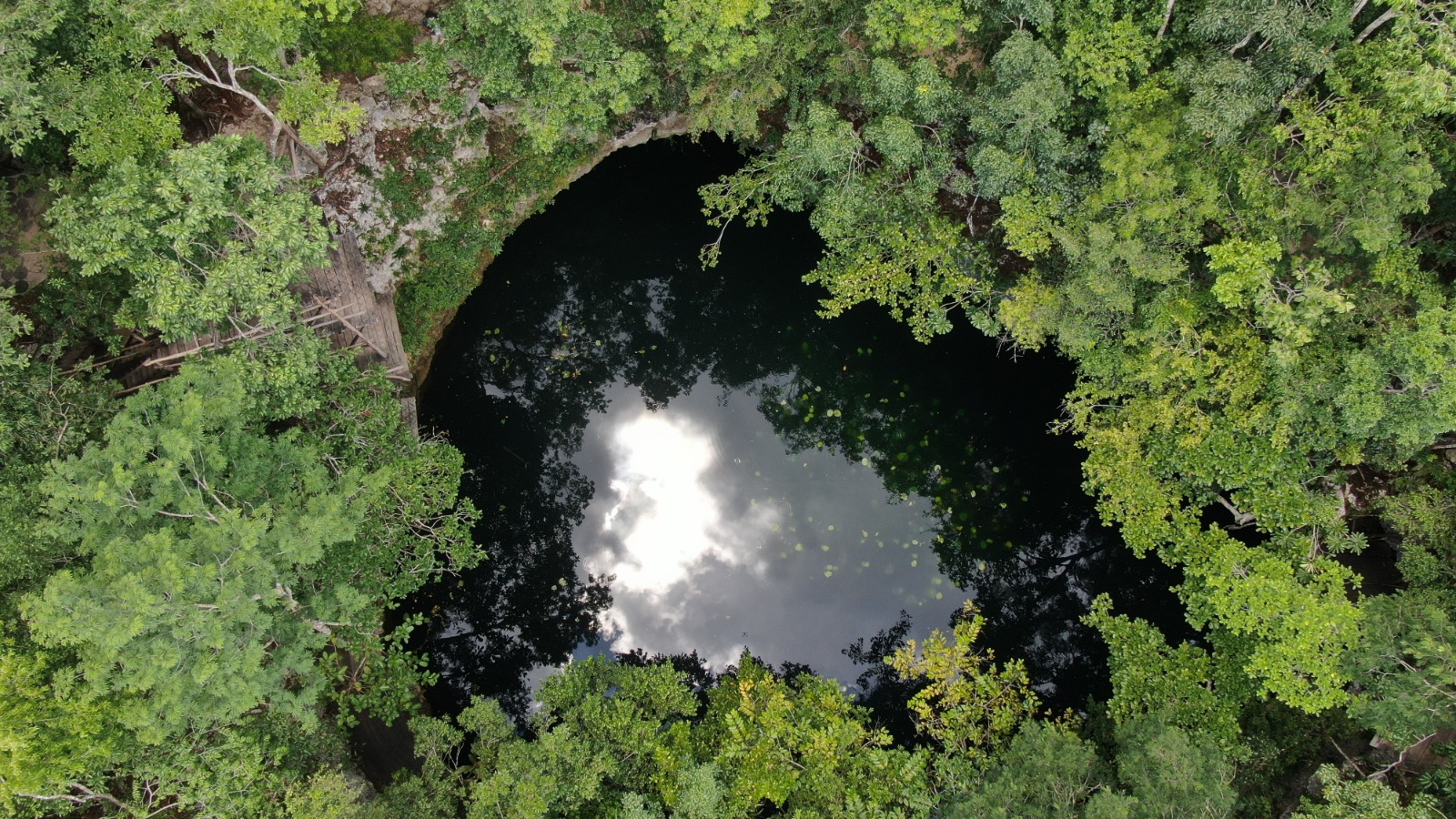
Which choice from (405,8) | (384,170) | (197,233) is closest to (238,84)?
(384,170)

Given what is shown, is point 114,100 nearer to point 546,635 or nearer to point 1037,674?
point 546,635

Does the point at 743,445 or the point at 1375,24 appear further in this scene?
the point at 743,445

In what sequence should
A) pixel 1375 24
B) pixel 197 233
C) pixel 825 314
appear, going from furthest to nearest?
pixel 825 314, pixel 197 233, pixel 1375 24

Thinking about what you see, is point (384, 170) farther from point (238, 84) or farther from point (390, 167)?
point (238, 84)

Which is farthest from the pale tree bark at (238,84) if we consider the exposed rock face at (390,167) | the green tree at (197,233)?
the green tree at (197,233)

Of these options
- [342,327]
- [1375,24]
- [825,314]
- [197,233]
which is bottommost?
[1375,24]

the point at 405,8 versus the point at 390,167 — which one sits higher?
the point at 405,8
